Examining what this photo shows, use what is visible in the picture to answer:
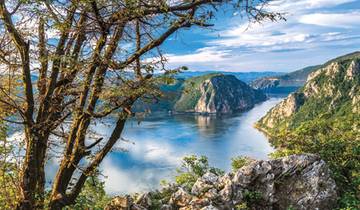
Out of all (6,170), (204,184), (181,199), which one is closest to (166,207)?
(181,199)

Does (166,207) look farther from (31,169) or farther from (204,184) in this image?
(31,169)

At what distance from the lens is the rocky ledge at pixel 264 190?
42.3ft

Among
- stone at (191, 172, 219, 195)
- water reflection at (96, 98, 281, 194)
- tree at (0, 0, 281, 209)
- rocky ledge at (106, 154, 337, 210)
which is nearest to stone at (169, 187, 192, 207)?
rocky ledge at (106, 154, 337, 210)

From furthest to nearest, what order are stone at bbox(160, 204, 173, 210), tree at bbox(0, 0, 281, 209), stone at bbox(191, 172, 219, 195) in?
1. stone at bbox(191, 172, 219, 195)
2. stone at bbox(160, 204, 173, 210)
3. tree at bbox(0, 0, 281, 209)

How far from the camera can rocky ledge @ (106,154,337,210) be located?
1288 centimetres

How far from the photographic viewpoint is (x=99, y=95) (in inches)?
298

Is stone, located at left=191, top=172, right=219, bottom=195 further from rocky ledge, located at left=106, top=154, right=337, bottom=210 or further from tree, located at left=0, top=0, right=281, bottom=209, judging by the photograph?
tree, located at left=0, top=0, right=281, bottom=209

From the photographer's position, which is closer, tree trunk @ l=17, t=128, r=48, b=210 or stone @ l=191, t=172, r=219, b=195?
tree trunk @ l=17, t=128, r=48, b=210

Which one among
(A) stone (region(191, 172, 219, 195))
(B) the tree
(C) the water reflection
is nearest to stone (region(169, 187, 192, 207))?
(A) stone (region(191, 172, 219, 195))

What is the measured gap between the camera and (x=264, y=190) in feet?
44.5

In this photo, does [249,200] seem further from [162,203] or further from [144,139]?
Answer: [144,139]

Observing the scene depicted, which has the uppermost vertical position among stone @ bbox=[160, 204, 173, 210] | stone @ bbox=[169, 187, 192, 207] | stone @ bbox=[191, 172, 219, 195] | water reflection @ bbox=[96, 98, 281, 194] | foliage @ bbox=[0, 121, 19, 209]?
foliage @ bbox=[0, 121, 19, 209]

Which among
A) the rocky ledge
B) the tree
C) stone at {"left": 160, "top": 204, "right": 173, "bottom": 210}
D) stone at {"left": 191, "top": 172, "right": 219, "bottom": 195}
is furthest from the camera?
stone at {"left": 191, "top": 172, "right": 219, "bottom": 195}

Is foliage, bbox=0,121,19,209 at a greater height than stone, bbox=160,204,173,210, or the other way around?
foliage, bbox=0,121,19,209
